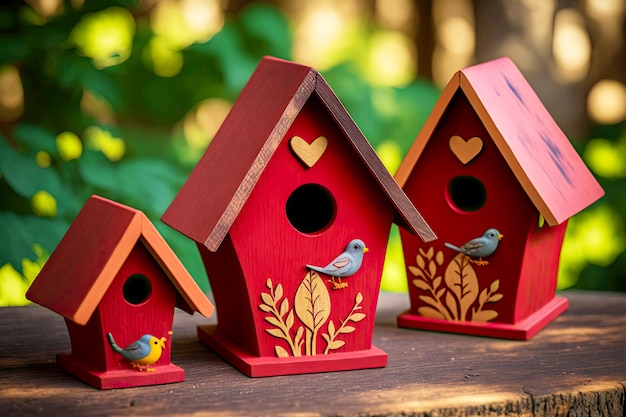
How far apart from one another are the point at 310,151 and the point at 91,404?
2.84ft

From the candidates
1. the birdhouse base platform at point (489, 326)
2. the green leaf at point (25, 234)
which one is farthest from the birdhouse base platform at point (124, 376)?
the green leaf at point (25, 234)

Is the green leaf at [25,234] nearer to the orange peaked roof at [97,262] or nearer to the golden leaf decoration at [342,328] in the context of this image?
the orange peaked roof at [97,262]

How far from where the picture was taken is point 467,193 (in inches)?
128

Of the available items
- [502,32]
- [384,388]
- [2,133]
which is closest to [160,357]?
[384,388]

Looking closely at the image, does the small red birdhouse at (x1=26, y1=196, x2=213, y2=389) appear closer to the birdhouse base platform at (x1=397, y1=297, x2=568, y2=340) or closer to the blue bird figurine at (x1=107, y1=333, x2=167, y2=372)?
the blue bird figurine at (x1=107, y1=333, x2=167, y2=372)

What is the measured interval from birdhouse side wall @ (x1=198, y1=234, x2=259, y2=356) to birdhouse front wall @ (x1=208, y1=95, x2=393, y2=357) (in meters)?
0.02

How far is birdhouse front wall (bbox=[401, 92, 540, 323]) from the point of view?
2.99 metres

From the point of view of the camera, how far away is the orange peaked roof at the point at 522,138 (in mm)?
2928

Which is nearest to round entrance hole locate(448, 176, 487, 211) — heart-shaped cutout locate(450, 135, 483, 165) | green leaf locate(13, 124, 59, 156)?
heart-shaped cutout locate(450, 135, 483, 165)

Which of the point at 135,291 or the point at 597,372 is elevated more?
the point at 135,291

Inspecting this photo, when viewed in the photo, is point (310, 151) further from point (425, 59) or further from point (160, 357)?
point (425, 59)

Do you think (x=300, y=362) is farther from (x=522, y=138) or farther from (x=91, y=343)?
(x=522, y=138)

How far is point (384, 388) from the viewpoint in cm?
246

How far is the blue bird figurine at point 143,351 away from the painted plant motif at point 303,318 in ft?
1.02
